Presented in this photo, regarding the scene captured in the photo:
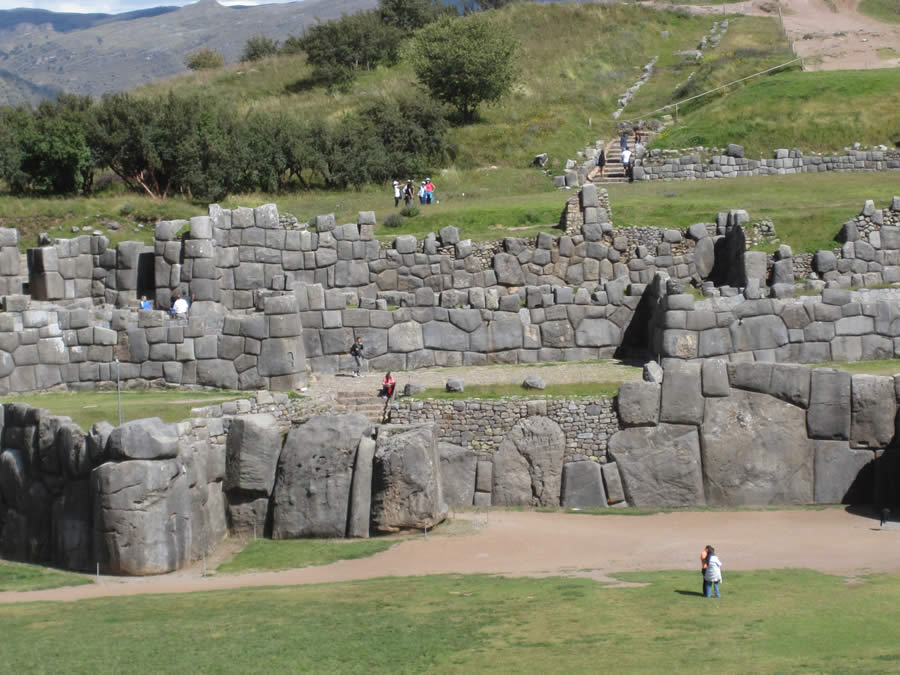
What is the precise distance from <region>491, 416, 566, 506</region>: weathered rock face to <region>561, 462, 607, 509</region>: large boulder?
0.68 ft

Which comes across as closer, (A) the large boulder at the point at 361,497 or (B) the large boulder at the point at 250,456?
(A) the large boulder at the point at 361,497

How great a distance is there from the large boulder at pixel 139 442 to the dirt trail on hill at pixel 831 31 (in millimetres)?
44636

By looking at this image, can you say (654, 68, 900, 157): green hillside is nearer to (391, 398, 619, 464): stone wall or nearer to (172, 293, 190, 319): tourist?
(172, 293, 190, 319): tourist

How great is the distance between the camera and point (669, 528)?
30.3 m

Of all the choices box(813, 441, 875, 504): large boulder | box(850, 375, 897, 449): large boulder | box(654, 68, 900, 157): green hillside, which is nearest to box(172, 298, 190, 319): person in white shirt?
box(813, 441, 875, 504): large boulder

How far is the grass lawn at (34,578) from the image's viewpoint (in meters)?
27.2

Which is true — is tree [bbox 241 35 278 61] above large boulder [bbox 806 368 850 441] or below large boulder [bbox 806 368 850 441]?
above

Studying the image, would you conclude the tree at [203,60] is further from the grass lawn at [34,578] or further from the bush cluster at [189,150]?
the grass lawn at [34,578]

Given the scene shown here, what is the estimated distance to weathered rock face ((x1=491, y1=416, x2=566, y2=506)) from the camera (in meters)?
32.4

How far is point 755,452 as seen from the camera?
32.4m

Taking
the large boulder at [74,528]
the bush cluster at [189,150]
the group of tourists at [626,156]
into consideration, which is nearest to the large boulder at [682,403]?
the large boulder at [74,528]

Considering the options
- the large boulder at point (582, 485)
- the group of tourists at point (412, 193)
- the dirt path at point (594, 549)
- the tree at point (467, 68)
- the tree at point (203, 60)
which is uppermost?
the tree at point (203, 60)

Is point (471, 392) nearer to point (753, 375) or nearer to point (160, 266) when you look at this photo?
point (753, 375)

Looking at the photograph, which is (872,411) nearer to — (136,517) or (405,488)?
(405,488)
